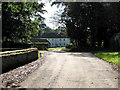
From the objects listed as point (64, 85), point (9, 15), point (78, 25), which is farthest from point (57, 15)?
point (64, 85)

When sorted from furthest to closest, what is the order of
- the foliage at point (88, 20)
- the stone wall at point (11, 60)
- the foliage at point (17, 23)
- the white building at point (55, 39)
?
the white building at point (55, 39) → the foliage at point (88, 20) → the foliage at point (17, 23) → the stone wall at point (11, 60)

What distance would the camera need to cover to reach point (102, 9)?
127 feet

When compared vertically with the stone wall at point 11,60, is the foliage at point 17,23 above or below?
above

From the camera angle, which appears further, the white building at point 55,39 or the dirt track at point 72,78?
the white building at point 55,39

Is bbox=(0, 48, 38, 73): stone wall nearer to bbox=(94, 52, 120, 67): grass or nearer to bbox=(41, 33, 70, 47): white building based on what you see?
bbox=(94, 52, 120, 67): grass

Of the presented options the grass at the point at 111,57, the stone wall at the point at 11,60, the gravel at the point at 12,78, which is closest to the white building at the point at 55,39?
the grass at the point at 111,57

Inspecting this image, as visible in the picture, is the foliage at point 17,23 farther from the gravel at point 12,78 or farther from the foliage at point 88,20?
the foliage at point 88,20

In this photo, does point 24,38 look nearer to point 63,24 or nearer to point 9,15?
point 9,15

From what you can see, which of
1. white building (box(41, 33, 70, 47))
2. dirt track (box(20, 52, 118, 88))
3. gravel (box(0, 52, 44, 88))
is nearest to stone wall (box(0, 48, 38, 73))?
gravel (box(0, 52, 44, 88))

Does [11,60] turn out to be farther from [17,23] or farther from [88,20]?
[88,20]

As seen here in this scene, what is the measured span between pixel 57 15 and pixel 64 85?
134 ft

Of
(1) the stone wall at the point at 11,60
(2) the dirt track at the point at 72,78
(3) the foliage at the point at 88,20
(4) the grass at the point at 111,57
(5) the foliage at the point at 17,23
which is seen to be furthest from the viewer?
(3) the foliage at the point at 88,20

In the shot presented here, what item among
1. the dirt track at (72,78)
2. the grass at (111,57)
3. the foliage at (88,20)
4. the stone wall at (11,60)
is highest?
the foliage at (88,20)

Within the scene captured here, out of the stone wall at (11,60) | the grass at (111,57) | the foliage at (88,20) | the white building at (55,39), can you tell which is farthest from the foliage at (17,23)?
the white building at (55,39)
